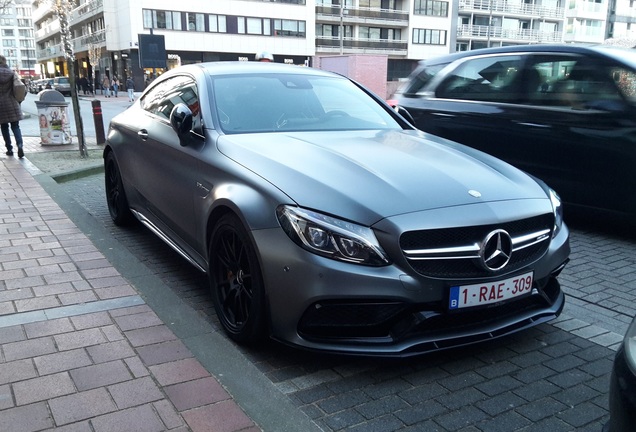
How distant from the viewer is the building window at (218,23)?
55156 mm

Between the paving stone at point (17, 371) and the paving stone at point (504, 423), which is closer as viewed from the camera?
the paving stone at point (504, 423)

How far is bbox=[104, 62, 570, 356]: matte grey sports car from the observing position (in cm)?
286

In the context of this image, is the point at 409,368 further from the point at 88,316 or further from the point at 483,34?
the point at 483,34

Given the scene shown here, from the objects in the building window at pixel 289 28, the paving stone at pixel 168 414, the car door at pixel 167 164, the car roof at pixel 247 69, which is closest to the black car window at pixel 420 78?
the car roof at pixel 247 69

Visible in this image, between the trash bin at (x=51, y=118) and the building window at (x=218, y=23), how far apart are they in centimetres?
4564

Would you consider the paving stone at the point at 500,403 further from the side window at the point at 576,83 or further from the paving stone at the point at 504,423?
the side window at the point at 576,83

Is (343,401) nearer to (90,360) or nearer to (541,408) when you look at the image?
(541,408)

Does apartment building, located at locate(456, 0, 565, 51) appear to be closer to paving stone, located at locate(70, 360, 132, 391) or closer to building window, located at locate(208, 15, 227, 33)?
building window, located at locate(208, 15, 227, 33)

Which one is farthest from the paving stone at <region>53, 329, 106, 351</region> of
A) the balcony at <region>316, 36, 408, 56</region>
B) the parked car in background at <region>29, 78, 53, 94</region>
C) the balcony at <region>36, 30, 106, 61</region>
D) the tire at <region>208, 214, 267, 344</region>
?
the balcony at <region>316, 36, 408, 56</region>

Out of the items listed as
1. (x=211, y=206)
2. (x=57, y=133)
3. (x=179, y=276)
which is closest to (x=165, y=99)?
(x=179, y=276)

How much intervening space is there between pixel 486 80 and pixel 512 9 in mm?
73190

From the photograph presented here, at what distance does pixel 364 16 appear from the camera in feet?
211

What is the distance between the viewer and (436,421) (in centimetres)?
269

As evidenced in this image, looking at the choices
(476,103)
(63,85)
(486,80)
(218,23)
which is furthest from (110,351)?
(218,23)
